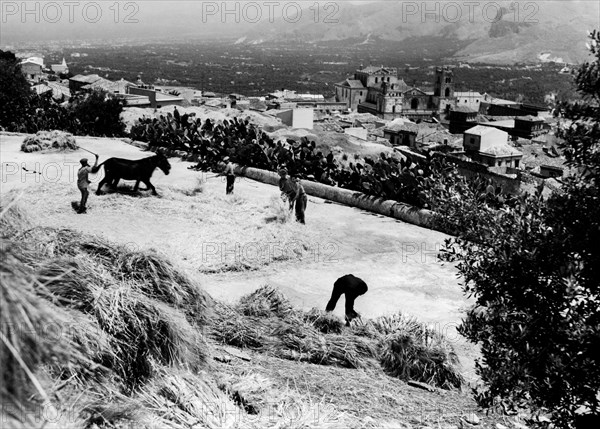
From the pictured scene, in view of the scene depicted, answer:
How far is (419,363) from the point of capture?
23.7 ft

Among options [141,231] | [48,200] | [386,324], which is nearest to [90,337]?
[386,324]

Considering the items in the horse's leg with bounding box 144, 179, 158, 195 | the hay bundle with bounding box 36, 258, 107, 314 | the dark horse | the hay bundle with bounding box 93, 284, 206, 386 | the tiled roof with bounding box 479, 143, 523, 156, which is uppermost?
the hay bundle with bounding box 36, 258, 107, 314

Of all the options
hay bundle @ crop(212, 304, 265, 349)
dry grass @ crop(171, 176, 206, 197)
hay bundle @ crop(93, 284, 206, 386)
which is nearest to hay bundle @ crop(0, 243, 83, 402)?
hay bundle @ crop(93, 284, 206, 386)

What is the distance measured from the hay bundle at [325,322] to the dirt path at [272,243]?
1.02m

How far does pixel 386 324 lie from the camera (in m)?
7.94

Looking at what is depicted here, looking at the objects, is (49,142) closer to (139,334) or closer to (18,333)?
(139,334)

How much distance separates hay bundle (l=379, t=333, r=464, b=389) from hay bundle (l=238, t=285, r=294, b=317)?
139cm

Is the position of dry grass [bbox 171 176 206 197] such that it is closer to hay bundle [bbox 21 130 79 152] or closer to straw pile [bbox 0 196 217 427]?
hay bundle [bbox 21 130 79 152]

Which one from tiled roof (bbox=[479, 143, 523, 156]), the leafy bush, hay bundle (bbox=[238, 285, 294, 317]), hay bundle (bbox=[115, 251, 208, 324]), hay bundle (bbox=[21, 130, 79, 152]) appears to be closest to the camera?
the leafy bush

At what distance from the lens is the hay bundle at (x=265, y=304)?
8.17 meters

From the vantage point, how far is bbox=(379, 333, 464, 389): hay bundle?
7148 millimetres

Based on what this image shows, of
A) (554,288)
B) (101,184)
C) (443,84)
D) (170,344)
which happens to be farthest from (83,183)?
(443,84)

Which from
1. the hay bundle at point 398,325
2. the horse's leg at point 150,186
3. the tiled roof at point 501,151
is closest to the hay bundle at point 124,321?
the hay bundle at point 398,325

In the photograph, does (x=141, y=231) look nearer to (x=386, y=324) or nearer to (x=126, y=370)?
(x=386, y=324)
